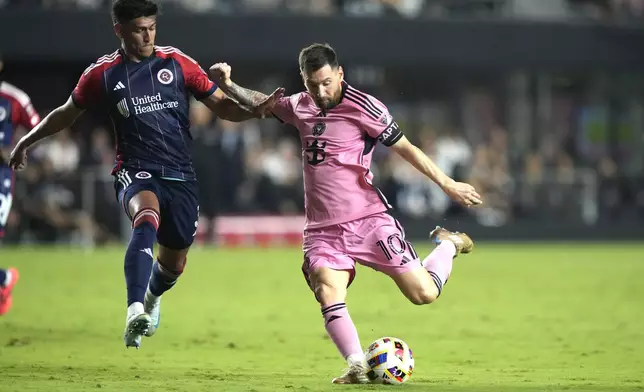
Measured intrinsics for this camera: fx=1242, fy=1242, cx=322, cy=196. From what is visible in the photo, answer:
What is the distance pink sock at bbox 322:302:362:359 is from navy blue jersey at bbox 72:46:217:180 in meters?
1.71

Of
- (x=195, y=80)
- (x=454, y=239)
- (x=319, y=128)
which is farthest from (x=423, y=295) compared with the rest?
(x=195, y=80)

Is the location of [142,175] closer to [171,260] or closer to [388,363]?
[171,260]

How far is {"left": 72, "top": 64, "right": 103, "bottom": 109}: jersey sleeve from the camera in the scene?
28.9 ft

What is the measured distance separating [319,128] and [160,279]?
2155mm

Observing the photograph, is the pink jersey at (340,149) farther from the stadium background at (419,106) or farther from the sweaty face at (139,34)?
the stadium background at (419,106)

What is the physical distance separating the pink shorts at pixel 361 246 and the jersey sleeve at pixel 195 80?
141 cm

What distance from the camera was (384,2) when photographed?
2652 centimetres

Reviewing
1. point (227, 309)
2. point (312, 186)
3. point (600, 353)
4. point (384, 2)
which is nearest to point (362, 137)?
point (312, 186)

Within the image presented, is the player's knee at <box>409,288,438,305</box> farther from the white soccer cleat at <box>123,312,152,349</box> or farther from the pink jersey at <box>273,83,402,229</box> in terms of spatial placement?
the white soccer cleat at <box>123,312,152,349</box>

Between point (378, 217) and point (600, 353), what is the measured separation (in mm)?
2753

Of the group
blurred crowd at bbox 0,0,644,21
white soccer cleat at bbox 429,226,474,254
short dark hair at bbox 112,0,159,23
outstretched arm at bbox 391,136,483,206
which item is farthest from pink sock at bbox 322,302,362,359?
blurred crowd at bbox 0,0,644,21

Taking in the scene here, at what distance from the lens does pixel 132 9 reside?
8562 millimetres

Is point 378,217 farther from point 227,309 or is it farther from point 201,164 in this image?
point 201,164

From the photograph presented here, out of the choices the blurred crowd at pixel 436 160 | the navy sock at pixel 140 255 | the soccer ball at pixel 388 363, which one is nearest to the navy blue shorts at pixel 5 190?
the navy sock at pixel 140 255
